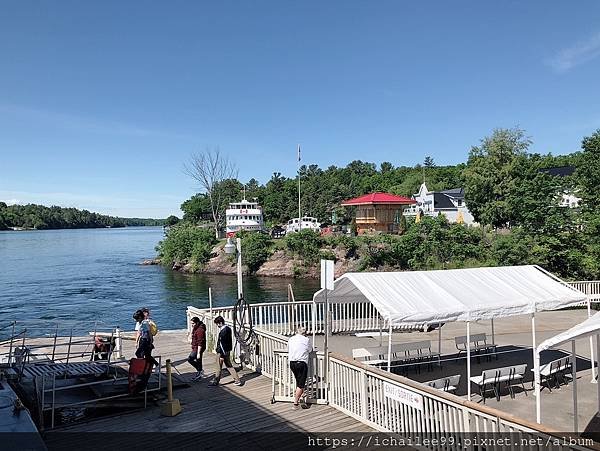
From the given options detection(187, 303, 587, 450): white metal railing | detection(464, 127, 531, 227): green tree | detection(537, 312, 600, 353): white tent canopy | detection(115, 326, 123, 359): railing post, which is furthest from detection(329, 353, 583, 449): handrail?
detection(464, 127, 531, 227): green tree

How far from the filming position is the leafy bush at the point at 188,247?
63656 millimetres

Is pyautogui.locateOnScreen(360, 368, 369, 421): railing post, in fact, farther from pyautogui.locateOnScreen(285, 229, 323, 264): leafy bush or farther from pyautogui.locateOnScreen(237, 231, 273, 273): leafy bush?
pyautogui.locateOnScreen(237, 231, 273, 273): leafy bush

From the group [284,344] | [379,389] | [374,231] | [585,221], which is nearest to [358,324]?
[284,344]

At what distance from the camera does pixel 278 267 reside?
58250mm

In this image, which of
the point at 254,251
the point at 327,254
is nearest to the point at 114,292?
the point at 254,251

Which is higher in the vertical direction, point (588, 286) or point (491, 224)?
point (491, 224)

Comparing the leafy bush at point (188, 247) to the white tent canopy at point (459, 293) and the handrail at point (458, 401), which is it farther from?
the handrail at point (458, 401)

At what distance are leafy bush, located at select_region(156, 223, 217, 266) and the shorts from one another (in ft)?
186

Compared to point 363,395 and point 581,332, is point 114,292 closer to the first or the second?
point 363,395

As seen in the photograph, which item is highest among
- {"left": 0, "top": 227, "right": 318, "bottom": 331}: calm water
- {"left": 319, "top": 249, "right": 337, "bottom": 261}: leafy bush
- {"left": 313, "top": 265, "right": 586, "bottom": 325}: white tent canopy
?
{"left": 313, "top": 265, "right": 586, "bottom": 325}: white tent canopy

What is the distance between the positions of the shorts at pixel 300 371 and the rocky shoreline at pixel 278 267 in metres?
44.1

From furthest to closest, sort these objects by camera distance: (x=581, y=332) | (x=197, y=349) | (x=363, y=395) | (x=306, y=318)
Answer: (x=306, y=318) < (x=197, y=349) < (x=363, y=395) < (x=581, y=332)

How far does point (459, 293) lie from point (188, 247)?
59.5 meters

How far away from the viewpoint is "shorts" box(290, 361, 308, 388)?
7.95 meters
